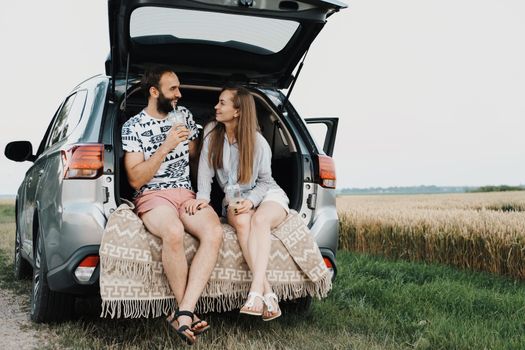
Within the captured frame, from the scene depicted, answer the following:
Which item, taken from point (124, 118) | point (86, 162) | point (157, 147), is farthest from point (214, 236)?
point (124, 118)

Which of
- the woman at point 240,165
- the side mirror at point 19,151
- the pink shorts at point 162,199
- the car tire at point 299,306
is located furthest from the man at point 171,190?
the side mirror at point 19,151

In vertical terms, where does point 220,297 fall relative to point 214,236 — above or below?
below

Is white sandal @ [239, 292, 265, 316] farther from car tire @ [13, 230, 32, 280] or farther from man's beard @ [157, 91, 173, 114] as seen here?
car tire @ [13, 230, 32, 280]

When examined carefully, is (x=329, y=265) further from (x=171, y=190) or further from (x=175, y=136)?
(x=175, y=136)

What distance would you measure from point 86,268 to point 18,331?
3.71 feet

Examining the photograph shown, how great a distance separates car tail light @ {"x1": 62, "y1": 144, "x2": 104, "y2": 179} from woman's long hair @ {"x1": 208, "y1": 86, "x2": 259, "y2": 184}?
78 centimetres

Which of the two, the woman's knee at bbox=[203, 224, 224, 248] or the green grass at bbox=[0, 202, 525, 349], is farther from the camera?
the green grass at bbox=[0, 202, 525, 349]

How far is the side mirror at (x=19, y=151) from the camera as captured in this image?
19.4 feet

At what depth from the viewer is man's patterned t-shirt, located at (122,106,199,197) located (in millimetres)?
4078

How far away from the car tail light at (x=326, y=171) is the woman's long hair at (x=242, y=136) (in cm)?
47

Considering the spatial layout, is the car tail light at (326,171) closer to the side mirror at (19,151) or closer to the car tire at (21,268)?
the side mirror at (19,151)

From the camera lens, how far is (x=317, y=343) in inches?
154

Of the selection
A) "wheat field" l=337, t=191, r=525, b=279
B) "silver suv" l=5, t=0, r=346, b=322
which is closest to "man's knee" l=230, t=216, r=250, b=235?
"silver suv" l=5, t=0, r=346, b=322

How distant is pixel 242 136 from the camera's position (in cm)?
425
